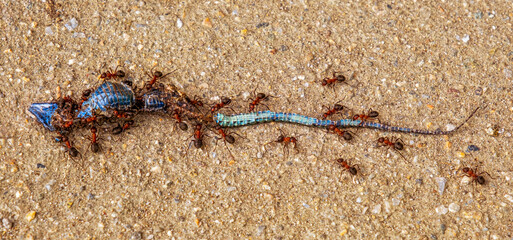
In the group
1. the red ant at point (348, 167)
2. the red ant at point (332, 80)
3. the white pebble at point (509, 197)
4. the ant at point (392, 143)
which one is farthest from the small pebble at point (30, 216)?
the white pebble at point (509, 197)

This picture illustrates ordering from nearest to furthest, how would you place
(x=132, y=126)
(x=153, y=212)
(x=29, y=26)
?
(x=153, y=212) < (x=132, y=126) < (x=29, y=26)

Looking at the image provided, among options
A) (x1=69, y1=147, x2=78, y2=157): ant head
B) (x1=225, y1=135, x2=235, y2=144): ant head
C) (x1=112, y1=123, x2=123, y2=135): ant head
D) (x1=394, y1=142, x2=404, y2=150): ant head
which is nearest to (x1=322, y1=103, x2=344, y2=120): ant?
(x1=394, y1=142, x2=404, y2=150): ant head

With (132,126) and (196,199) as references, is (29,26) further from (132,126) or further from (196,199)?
(196,199)

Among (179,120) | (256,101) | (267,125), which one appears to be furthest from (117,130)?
(267,125)

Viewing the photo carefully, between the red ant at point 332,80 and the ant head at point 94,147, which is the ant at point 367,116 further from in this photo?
the ant head at point 94,147

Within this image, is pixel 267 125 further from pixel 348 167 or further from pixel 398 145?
pixel 398 145

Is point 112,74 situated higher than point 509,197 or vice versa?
point 112,74

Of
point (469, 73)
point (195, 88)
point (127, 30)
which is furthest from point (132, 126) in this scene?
point (469, 73)
